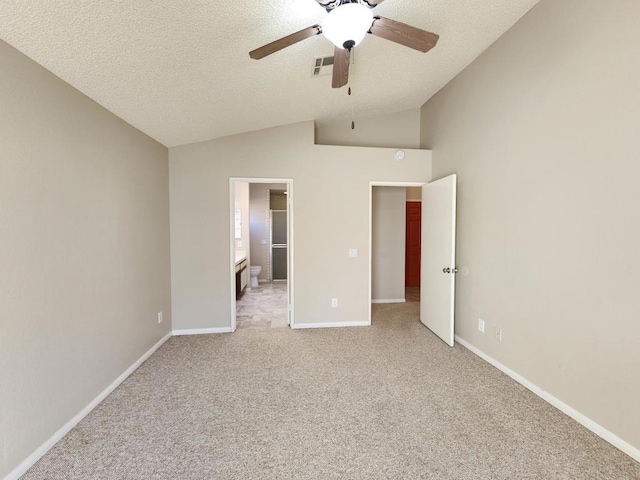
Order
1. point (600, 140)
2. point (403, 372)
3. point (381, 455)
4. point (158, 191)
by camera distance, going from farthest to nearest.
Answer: point (158, 191), point (403, 372), point (600, 140), point (381, 455)

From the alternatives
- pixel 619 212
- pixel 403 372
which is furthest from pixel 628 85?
pixel 403 372

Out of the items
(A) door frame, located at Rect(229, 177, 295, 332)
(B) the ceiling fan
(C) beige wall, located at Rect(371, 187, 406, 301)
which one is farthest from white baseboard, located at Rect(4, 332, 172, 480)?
(C) beige wall, located at Rect(371, 187, 406, 301)

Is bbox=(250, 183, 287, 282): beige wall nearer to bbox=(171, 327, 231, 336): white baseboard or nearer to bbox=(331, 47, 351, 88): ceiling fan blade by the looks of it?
bbox=(171, 327, 231, 336): white baseboard

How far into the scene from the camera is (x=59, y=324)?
1.74m

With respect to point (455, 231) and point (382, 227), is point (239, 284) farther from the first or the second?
point (455, 231)

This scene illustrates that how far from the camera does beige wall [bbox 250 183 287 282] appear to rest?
670 cm

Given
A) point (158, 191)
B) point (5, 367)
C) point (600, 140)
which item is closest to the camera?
point (5, 367)

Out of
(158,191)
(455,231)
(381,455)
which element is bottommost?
(381,455)

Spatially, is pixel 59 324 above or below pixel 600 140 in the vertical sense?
below

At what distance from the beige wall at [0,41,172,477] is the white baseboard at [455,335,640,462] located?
338 centimetres

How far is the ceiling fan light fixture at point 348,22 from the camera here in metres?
1.31

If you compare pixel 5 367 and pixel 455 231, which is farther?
pixel 455 231

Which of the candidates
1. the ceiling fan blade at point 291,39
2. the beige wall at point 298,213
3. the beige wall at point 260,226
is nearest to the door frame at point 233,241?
the beige wall at point 298,213

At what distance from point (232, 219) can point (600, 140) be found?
3.36m
